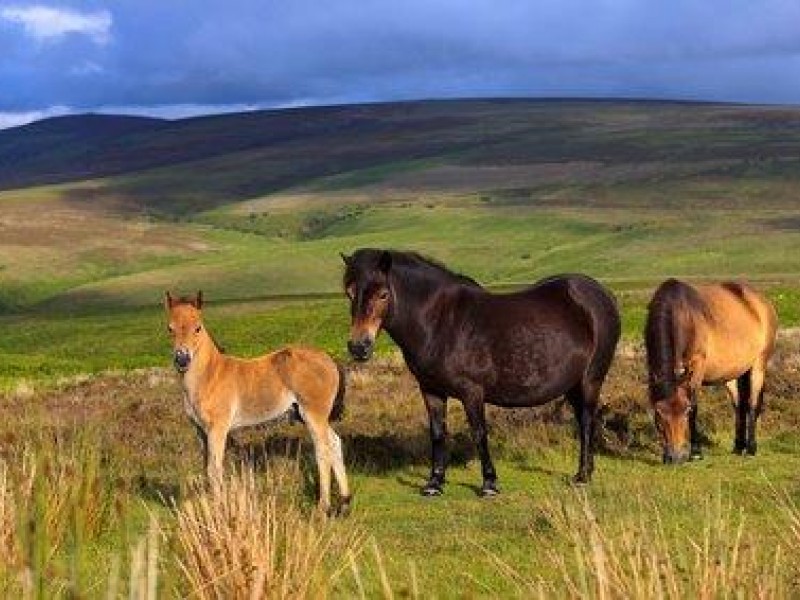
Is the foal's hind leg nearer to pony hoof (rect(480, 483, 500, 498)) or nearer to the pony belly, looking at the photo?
the pony belly

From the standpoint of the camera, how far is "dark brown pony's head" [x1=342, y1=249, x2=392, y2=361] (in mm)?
11953

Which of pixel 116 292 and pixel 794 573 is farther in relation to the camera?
pixel 116 292

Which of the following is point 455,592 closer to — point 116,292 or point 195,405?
point 195,405

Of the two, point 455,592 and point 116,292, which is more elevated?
point 455,592

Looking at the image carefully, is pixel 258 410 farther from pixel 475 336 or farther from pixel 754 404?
pixel 754 404

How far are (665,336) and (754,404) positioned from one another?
2267 mm

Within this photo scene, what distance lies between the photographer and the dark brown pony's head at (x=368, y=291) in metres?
12.0

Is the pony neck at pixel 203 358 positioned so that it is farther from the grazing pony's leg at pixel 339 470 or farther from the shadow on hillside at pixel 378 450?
the shadow on hillside at pixel 378 450

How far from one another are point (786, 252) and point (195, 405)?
80496 millimetres

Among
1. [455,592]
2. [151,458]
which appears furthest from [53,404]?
[455,592]

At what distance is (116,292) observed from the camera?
288ft

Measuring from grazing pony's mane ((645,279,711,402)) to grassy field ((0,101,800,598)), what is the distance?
102cm

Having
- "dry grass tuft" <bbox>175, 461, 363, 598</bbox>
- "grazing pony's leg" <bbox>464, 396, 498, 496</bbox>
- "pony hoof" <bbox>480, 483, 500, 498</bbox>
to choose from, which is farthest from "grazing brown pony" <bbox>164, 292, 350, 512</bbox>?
"dry grass tuft" <bbox>175, 461, 363, 598</bbox>

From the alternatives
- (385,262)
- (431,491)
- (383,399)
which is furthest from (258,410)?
(383,399)
